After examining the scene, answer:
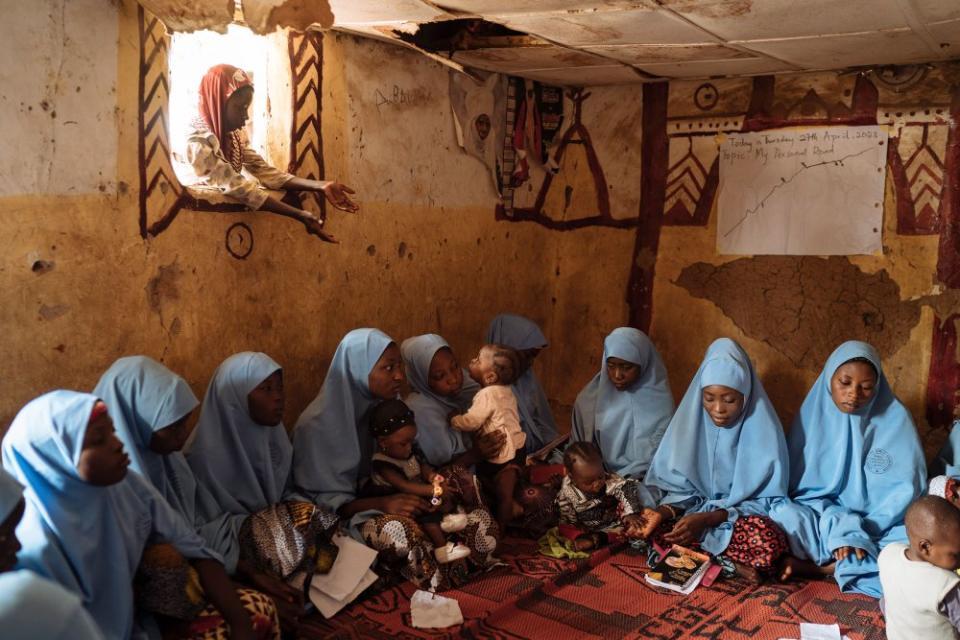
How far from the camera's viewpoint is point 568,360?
6594 mm

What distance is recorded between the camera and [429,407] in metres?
4.50

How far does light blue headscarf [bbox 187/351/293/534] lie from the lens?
3533mm

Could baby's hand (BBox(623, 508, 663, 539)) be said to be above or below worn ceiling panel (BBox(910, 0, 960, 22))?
below

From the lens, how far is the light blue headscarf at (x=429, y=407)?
4.41 meters

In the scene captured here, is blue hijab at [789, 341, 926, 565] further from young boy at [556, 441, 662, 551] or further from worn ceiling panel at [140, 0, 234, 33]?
worn ceiling panel at [140, 0, 234, 33]

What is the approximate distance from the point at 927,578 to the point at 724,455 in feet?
4.84

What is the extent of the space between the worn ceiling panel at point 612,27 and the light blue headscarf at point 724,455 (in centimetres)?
164

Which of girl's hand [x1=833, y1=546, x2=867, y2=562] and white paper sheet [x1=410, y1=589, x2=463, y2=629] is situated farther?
girl's hand [x1=833, y1=546, x2=867, y2=562]

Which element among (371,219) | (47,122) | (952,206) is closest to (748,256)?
(952,206)

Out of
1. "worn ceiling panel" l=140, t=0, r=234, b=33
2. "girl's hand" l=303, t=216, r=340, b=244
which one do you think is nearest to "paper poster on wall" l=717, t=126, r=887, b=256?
"girl's hand" l=303, t=216, r=340, b=244

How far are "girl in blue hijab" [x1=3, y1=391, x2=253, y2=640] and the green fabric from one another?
2.13 meters

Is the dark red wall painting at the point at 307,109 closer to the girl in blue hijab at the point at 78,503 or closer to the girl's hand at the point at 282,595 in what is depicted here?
Answer: the girl's hand at the point at 282,595

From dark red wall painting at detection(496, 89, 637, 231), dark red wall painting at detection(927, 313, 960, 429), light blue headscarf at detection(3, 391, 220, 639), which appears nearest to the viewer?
light blue headscarf at detection(3, 391, 220, 639)

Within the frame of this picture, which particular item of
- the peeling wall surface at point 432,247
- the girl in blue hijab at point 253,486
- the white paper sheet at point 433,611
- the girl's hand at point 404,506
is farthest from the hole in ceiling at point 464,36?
the white paper sheet at point 433,611
